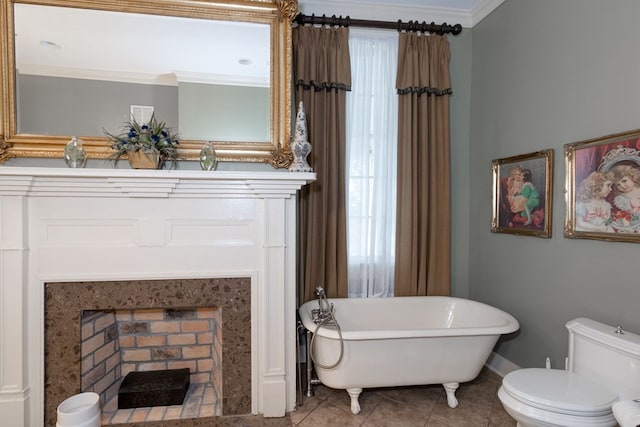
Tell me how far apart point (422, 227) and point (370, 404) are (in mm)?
1315

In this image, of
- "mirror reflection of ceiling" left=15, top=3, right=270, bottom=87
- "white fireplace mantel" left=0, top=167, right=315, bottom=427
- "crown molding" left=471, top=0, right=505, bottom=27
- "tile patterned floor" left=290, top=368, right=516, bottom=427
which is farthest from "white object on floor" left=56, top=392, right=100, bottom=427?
"crown molding" left=471, top=0, right=505, bottom=27

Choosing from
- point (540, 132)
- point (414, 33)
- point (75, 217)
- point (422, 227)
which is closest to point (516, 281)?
point (422, 227)

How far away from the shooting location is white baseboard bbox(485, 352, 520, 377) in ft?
8.48

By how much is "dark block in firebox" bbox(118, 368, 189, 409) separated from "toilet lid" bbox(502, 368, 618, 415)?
1886mm

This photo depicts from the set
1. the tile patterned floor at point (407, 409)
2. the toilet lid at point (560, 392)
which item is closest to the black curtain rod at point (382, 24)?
the toilet lid at point (560, 392)

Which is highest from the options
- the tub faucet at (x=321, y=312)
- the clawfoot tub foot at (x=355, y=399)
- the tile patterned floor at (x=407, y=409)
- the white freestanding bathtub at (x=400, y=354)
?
the tub faucet at (x=321, y=312)

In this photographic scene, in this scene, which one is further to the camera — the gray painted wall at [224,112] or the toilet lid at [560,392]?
the gray painted wall at [224,112]

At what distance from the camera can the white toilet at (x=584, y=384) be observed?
1482 mm

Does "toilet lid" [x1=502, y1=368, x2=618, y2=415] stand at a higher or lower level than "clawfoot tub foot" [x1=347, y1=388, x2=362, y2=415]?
higher

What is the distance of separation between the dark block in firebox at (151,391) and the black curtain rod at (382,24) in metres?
2.64

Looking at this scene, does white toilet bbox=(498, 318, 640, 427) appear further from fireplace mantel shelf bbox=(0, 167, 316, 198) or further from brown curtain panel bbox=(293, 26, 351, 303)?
fireplace mantel shelf bbox=(0, 167, 316, 198)

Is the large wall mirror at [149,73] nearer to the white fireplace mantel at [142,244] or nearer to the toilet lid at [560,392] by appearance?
the white fireplace mantel at [142,244]

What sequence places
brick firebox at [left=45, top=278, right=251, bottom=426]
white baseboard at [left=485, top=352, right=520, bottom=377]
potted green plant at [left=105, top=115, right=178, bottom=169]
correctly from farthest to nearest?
white baseboard at [left=485, top=352, right=520, bottom=377] → potted green plant at [left=105, top=115, right=178, bottom=169] → brick firebox at [left=45, top=278, right=251, bottom=426]

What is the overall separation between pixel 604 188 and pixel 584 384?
0.97m
